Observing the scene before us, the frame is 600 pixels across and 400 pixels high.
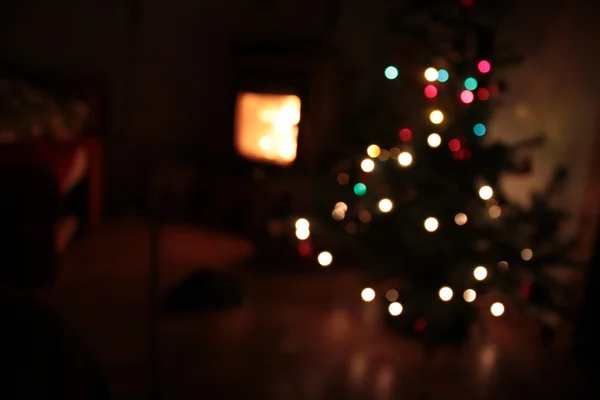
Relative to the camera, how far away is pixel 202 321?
258cm

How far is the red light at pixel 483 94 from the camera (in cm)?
236

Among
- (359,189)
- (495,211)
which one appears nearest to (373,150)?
(359,189)

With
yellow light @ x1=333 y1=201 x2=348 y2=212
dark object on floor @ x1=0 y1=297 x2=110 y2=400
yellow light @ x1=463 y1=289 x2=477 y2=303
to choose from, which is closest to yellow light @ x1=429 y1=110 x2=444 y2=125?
yellow light @ x1=333 y1=201 x2=348 y2=212

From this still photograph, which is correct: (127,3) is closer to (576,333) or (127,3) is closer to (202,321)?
(202,321)

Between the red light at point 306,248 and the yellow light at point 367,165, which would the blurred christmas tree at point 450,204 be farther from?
the red light at point 306,248

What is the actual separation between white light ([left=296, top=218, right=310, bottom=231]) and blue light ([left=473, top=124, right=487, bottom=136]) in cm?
82

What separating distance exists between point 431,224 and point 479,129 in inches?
15.2

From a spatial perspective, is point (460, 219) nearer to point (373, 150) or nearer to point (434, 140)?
point (434, 140)

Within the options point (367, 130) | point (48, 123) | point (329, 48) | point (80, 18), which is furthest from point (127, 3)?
point (367, 130)

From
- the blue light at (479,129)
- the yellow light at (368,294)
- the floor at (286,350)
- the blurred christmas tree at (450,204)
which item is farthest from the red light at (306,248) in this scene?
the blue light at (479,129)

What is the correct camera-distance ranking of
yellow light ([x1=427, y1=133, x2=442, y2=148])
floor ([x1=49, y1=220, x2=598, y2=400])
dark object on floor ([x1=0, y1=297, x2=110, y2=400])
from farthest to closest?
yellow light ([x1=427, y1=133, x2=442, y2=148])
floor ([x1=49, y1=220, x2=598, y2=400])
dark object on floor ([x1=0, y1=297, x2=110, y2=400])

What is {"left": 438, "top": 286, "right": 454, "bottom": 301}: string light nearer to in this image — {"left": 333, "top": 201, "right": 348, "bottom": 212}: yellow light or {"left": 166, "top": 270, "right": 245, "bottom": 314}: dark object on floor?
{"left": 333, "top": 201, "right": 348, "bottom": 212}: yellow light

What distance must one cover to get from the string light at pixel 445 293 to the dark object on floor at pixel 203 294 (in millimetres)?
879

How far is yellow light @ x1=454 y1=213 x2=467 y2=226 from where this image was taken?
2358 millimetres
